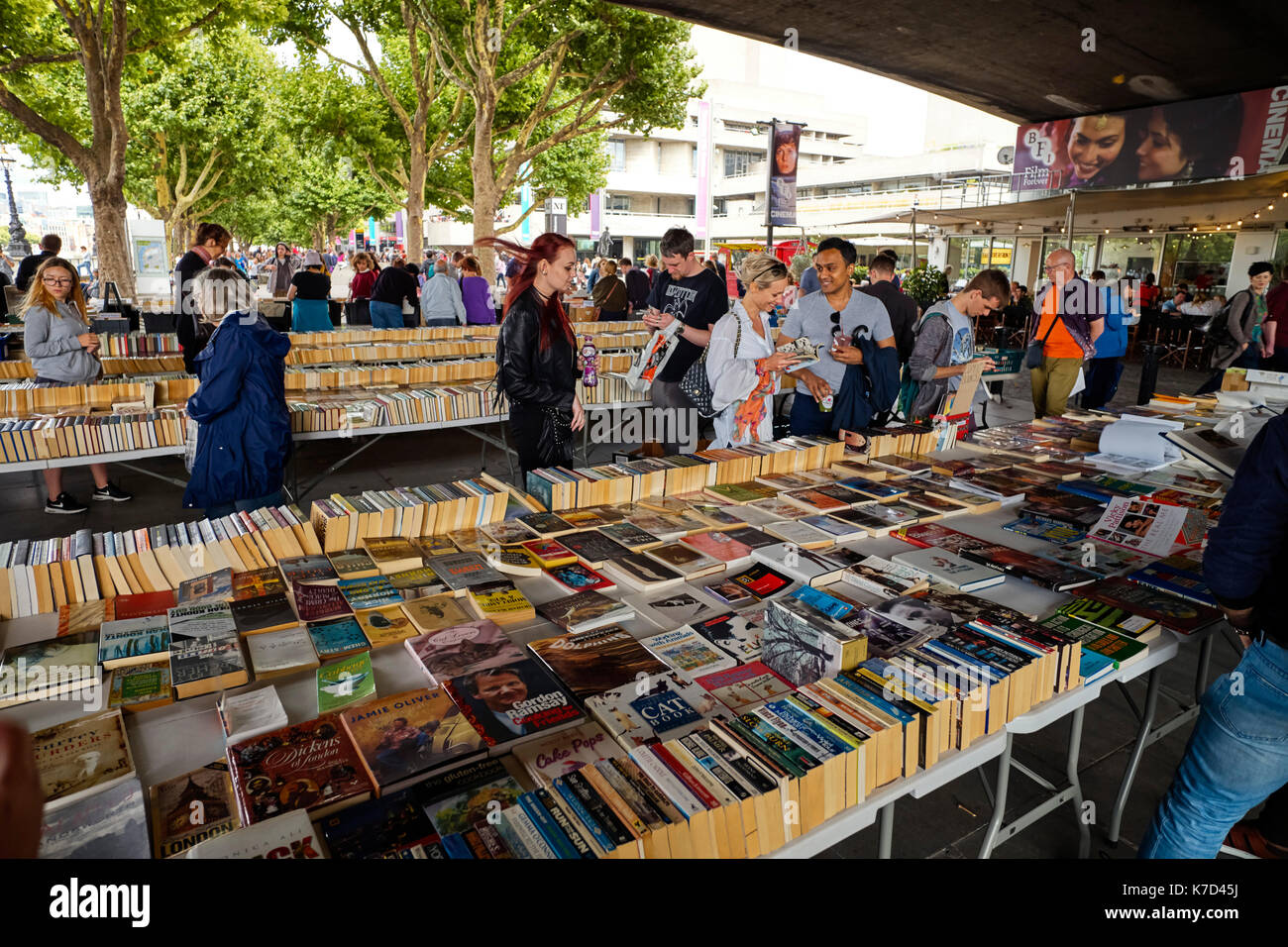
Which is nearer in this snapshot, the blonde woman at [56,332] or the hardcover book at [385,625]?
the hardcover book at [385,625]

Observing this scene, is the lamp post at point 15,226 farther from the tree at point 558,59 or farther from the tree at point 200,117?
the tree at point 558,59

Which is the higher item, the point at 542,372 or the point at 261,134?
the point at 261,134

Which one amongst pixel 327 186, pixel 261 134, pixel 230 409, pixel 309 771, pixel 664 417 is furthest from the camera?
pixel 327 186

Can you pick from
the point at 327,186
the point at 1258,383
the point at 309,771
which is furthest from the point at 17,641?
the point at 327,186

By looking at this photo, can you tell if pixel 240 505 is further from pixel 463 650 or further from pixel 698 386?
pixel 698 386

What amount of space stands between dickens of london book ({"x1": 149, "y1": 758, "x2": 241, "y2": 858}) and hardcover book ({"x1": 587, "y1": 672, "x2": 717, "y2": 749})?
2.41 feet

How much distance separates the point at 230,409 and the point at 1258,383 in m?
6.10

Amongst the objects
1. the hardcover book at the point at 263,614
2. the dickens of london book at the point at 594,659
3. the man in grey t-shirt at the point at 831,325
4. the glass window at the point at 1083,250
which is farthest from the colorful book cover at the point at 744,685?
the glass window at the point at 1083,250

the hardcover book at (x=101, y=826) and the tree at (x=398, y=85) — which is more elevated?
the tree at (x=398, y=85)

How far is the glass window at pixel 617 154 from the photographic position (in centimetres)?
4444

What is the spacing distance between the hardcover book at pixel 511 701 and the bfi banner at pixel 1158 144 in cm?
1234
